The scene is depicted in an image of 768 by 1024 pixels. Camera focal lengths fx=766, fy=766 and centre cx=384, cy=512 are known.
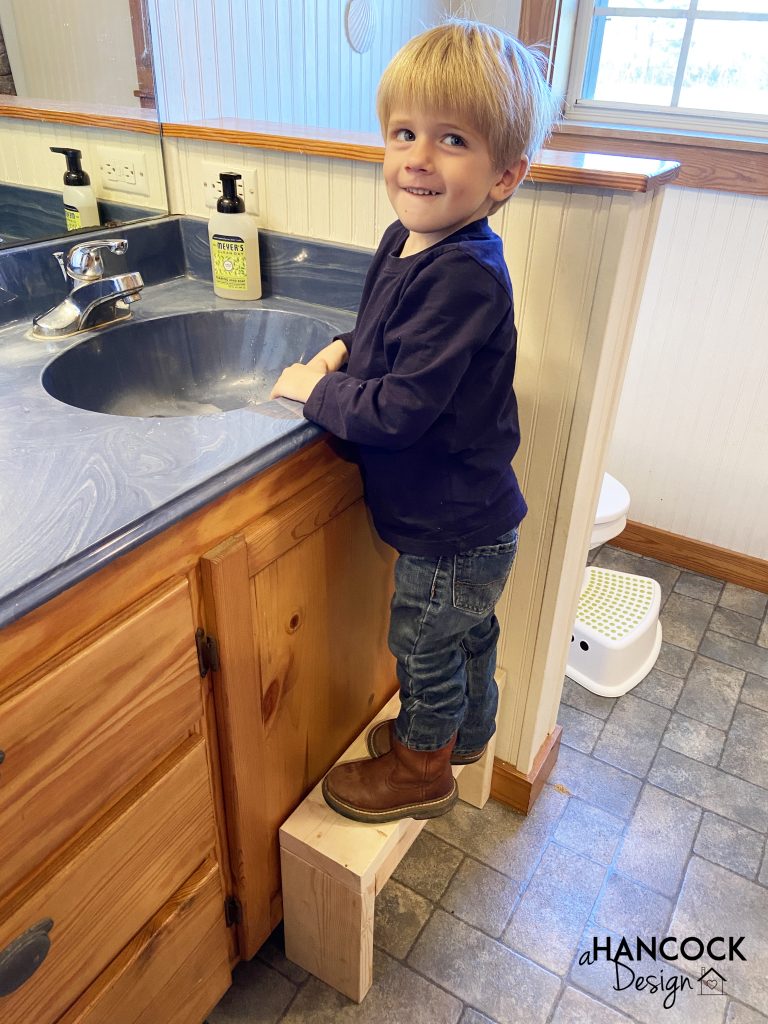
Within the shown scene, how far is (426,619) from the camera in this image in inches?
39.0

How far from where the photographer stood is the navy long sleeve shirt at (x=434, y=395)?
0.78 meters

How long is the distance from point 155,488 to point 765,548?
185 centimetres

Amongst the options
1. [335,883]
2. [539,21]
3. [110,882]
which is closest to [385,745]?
[335,883]

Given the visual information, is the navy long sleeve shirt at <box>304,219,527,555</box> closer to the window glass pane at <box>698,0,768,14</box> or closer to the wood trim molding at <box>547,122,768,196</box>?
the wood trim molding at <box>547,122,768,196</box>

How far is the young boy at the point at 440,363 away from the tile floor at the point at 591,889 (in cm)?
32

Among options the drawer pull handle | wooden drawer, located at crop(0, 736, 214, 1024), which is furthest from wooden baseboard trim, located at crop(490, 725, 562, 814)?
the drawer pull handle

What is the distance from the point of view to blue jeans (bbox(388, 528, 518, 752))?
97 cm

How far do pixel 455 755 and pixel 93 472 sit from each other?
79cm

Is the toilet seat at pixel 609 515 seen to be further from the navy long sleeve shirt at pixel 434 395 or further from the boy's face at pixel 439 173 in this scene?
the boy's face at pixel 439 173

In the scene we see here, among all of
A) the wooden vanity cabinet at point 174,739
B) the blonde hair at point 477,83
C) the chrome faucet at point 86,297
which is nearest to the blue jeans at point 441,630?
the wooden vanity cabinet at point 174,739

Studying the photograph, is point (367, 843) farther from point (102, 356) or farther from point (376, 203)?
point (376, 203)

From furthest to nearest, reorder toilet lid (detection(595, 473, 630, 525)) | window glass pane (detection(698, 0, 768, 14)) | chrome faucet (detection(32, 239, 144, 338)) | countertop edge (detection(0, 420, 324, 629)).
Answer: window glass pane (detection(698, 0, 768, 14)) < toilet lid (detection(595, 473, 630, 525)) < chrome faucet (detection(32, 239, 144, 338)) < countertop edge (detection(0, 420, 324, 629))

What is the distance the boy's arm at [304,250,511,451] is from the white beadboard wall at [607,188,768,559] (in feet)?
4.26

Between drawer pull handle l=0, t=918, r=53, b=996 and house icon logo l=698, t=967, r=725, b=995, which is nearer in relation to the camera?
drawer pull handle l=0, t=918, r=53, b=996
